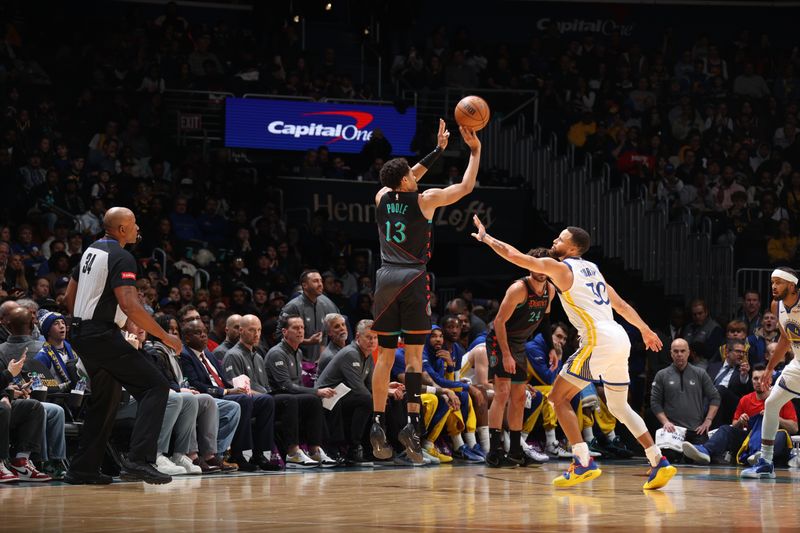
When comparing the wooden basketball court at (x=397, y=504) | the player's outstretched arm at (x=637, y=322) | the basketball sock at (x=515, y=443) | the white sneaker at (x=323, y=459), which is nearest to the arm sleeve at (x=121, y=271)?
the wooden basketball court at (x=397, y=504)

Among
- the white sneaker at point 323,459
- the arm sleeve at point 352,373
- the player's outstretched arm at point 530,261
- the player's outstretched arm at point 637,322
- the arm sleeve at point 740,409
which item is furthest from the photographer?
the arm sleeve at point 740,409

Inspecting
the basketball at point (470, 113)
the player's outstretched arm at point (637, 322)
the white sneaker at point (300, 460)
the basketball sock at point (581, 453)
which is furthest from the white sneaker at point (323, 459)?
the basketball at point (470, 113)

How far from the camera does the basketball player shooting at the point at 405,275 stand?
9297 millimetres

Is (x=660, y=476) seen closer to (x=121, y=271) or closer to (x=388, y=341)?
(x=388, y=341)

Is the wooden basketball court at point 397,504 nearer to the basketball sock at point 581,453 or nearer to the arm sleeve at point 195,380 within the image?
the basketball sock at point 581,453

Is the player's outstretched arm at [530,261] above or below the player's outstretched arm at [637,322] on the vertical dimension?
above

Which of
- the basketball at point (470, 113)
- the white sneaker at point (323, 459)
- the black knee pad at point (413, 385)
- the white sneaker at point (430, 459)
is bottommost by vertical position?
the white sneaker at point (430, 459)

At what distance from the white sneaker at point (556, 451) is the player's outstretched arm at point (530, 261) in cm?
453

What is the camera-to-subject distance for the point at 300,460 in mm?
11148

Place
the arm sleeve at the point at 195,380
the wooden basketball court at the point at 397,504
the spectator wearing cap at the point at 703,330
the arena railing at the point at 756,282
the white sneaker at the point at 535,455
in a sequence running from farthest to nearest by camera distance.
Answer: the arena railing at the point at 756,282
the spectator wearing cap at the point at 703,330
the white sneaker at the point at 535,455
the arm sleeve at the point at 195,380
the wooden basketball court at the point at 397,504

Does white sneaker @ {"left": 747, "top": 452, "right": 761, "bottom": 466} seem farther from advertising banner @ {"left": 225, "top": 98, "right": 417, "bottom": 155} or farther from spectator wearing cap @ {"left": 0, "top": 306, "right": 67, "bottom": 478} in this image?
advertising banner @ {"left": 225, "top": 98, "right": 417, "bottom": 155}

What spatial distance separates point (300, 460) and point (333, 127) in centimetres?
979

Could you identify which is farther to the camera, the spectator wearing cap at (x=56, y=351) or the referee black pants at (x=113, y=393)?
the spectator wearing cap at (x=56, y=351)

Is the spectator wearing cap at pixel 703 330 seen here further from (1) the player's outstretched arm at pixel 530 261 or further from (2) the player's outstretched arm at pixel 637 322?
(1) the player's outstretched arm at pixel 530 261
